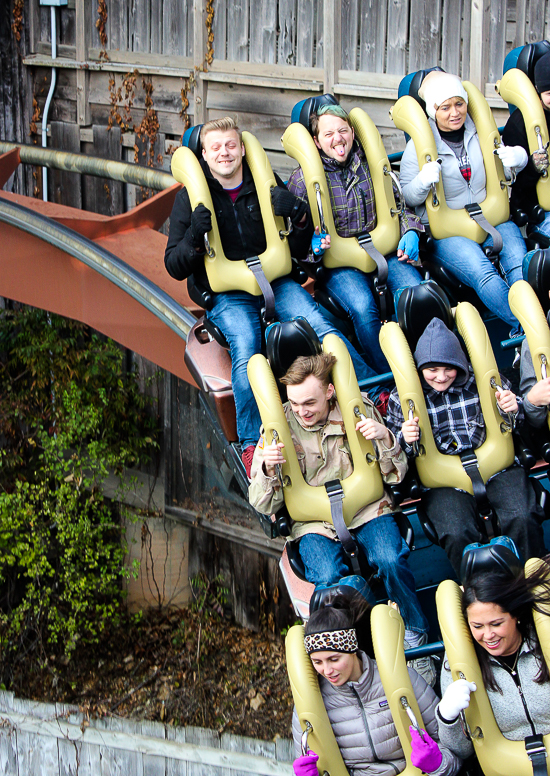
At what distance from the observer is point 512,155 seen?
3.32 metres

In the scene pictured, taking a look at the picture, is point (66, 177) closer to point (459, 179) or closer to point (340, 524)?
point (459, 179)

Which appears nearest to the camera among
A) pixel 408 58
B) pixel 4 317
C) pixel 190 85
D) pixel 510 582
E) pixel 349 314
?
pixel 510 582

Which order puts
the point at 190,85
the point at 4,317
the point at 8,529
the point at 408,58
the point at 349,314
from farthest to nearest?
the point at 4,317 → the point at 8,529 → the point at 190,85 → the point at 408,58 → the point at 349,314

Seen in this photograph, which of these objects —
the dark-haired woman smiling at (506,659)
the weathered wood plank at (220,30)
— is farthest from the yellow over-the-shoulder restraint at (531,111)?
the weathered wood plank at (220,30)

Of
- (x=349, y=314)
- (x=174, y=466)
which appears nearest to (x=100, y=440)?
(x=174, y=466)

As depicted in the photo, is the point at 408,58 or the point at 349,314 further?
the point at 408,58

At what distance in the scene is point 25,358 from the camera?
261 inches

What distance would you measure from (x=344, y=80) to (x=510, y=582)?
3780 mm

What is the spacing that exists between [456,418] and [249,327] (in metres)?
0.89

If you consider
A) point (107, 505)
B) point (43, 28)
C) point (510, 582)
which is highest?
point (43, 28)

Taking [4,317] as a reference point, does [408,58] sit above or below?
above

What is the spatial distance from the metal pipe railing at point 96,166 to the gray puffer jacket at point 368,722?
2.98 meters

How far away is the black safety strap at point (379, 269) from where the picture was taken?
10.7 ft

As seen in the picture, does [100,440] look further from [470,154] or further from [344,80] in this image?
[470,154]
